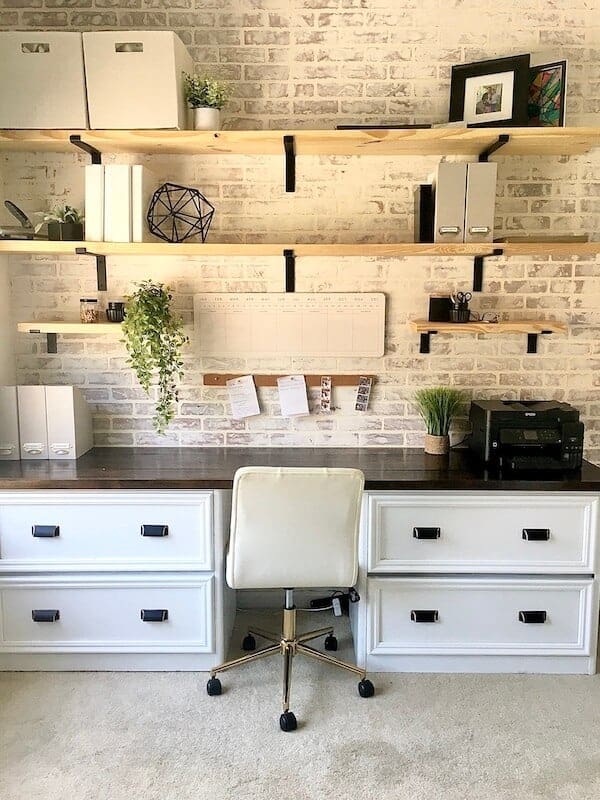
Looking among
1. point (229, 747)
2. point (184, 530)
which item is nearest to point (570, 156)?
point (184, 530)

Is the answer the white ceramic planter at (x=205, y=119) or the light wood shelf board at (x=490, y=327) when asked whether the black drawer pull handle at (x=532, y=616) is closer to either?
the light wood shelf board at (x=490, y=327)

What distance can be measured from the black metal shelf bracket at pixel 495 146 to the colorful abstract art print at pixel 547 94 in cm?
17

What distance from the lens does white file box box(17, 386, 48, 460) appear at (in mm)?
2768

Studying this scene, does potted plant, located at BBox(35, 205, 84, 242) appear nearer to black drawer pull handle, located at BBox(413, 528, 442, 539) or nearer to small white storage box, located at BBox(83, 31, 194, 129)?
small white storage box, located at BBox(83, 31, 194, 129)

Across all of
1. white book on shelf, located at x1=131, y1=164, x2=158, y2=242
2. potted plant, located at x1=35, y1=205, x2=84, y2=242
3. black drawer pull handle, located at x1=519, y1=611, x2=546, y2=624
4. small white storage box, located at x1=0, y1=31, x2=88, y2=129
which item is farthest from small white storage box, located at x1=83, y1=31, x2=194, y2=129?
black drawer pull handle, located at x1=519, y1=611, x2=546, y2=624

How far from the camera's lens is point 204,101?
2.66 m

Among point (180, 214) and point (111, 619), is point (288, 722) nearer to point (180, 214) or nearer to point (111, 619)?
point (111, 619)

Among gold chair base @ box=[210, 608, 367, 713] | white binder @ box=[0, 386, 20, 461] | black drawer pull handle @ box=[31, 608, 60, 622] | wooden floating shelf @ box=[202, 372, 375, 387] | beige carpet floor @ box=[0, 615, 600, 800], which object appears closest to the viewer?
beige carpet floor @ box=[0, 615, 600, 800]

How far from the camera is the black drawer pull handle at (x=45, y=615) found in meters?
2.54

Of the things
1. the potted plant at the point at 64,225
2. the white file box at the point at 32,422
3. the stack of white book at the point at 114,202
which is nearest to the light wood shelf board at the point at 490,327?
the stack of white book at the point at 114,202

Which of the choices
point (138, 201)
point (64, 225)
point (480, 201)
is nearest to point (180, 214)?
point (138, 201)

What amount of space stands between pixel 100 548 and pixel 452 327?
164cm

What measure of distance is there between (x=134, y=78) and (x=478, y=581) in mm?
2336

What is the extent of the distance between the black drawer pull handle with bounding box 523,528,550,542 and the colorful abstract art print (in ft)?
5.21
